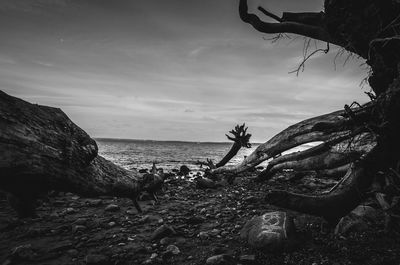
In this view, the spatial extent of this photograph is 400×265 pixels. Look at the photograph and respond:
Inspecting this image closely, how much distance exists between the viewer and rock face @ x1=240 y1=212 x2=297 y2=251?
3.42 metres

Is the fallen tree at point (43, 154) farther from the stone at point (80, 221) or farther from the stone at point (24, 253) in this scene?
the stone at point (80, 221)

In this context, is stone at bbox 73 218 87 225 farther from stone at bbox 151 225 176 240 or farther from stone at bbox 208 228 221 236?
stone at bbox 208 228 221 236

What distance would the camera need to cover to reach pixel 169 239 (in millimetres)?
4184

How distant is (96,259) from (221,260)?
1772mm

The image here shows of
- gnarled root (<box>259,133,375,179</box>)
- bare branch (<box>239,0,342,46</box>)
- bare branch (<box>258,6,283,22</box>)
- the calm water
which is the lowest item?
the calm water

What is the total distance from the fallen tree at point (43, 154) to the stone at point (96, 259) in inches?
36.5

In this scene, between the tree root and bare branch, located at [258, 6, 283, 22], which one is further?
bare branch, located at [258, 6, 283, 22]

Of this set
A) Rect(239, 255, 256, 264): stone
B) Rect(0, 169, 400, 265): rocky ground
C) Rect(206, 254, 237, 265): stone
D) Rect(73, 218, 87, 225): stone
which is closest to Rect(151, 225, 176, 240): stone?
Rect(0, 169, 400, 265): rocky ground

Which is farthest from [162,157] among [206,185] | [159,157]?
[206,185]

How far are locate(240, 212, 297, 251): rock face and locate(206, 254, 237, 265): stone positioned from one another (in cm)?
45

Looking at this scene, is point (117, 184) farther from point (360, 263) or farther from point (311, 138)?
point (311, 138)

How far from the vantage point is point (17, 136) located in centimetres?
308

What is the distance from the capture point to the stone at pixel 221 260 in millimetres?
3270

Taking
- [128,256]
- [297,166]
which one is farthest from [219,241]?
[297,166]
